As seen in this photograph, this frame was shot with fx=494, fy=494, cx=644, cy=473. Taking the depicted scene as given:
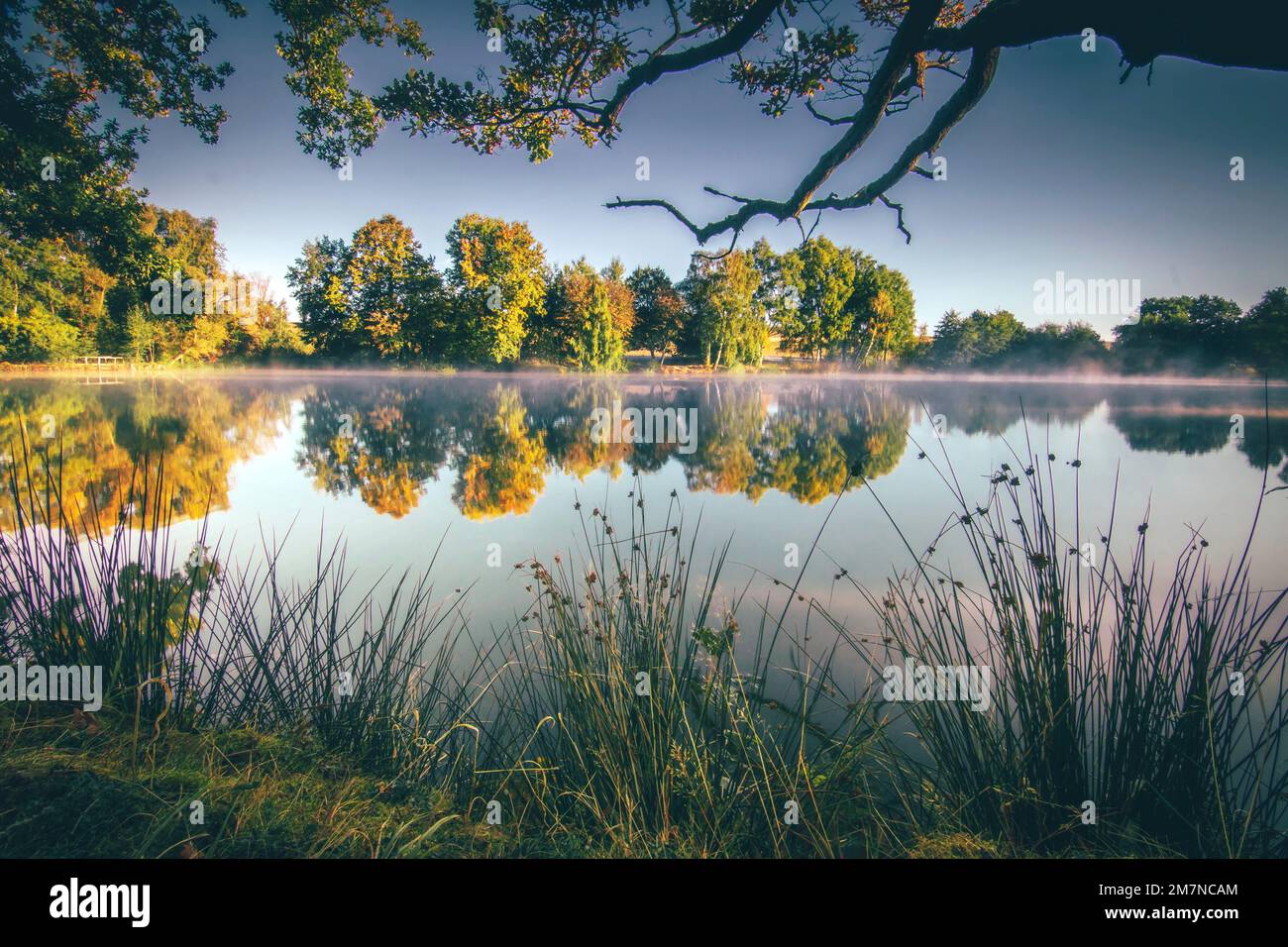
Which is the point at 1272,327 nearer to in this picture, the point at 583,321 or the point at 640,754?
the point at 640,754

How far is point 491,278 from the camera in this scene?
6195 mm

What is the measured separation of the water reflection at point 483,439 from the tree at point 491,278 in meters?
2.05

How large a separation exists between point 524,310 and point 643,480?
2945 mm

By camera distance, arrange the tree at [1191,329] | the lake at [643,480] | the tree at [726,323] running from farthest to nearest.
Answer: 1. the tree at [726,323]
2. the tree at [1191,329]
3. the lake at [643,480]

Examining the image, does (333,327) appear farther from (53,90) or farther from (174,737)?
(174,737)

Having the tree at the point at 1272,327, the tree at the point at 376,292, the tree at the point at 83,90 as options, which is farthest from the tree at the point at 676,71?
the tree at the point at 1272,327

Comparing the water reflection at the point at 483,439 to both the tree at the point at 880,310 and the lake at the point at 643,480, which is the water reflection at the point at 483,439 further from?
the tree at the point at 880,310

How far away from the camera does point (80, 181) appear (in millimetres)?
3816

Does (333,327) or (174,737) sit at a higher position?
(333,327)

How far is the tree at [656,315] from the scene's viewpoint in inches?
427

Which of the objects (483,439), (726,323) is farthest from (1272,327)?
(483,439)

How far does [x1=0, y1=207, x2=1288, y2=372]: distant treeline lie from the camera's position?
18.3ft

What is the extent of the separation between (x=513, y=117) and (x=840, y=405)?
17.7 m
